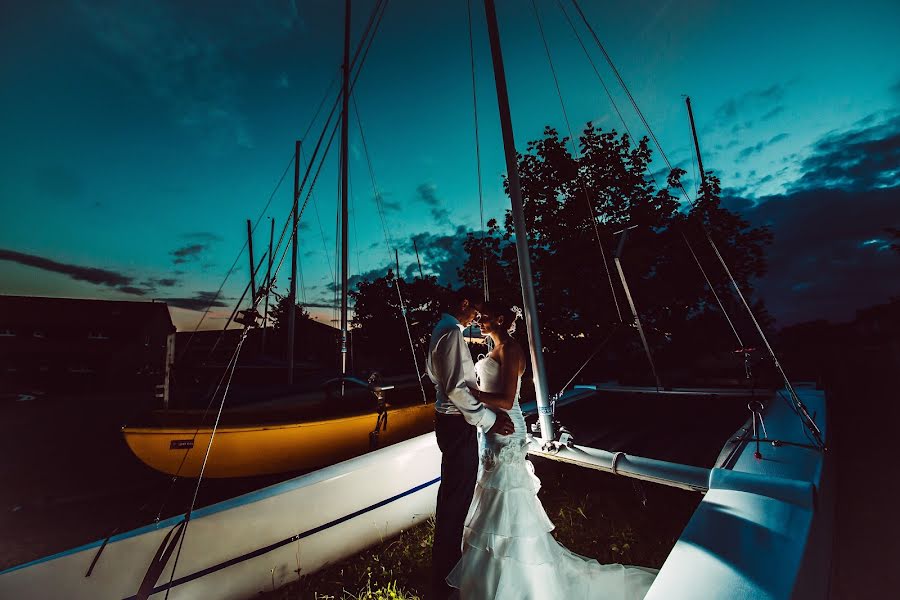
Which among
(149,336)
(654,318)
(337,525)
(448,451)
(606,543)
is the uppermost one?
(149,336)

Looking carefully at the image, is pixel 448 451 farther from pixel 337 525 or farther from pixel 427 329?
pixel 427 329

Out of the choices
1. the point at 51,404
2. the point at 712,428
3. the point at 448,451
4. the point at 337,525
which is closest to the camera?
the point at 448,451

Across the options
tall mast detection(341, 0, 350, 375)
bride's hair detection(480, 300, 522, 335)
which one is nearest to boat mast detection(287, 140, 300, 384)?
tall mast detection(341, 0, 350, 375)

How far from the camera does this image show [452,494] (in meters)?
2.38

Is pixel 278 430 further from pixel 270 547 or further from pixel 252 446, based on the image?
pixel 270 547

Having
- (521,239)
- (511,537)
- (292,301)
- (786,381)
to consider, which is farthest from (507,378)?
(292,301)

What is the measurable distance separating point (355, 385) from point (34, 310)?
36277mm

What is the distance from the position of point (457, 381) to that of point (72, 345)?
37.5 metres

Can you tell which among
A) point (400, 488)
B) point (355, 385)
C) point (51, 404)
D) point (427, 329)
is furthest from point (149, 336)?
point (400, 488)

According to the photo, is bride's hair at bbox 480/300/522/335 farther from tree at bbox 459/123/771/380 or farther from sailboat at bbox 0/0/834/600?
tree at bbox 459/123/771/380

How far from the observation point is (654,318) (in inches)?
399

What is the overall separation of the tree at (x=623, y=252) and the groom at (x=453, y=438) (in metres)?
7.84

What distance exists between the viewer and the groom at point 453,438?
230 cm

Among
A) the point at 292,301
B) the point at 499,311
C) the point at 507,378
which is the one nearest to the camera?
the point at 507,378
